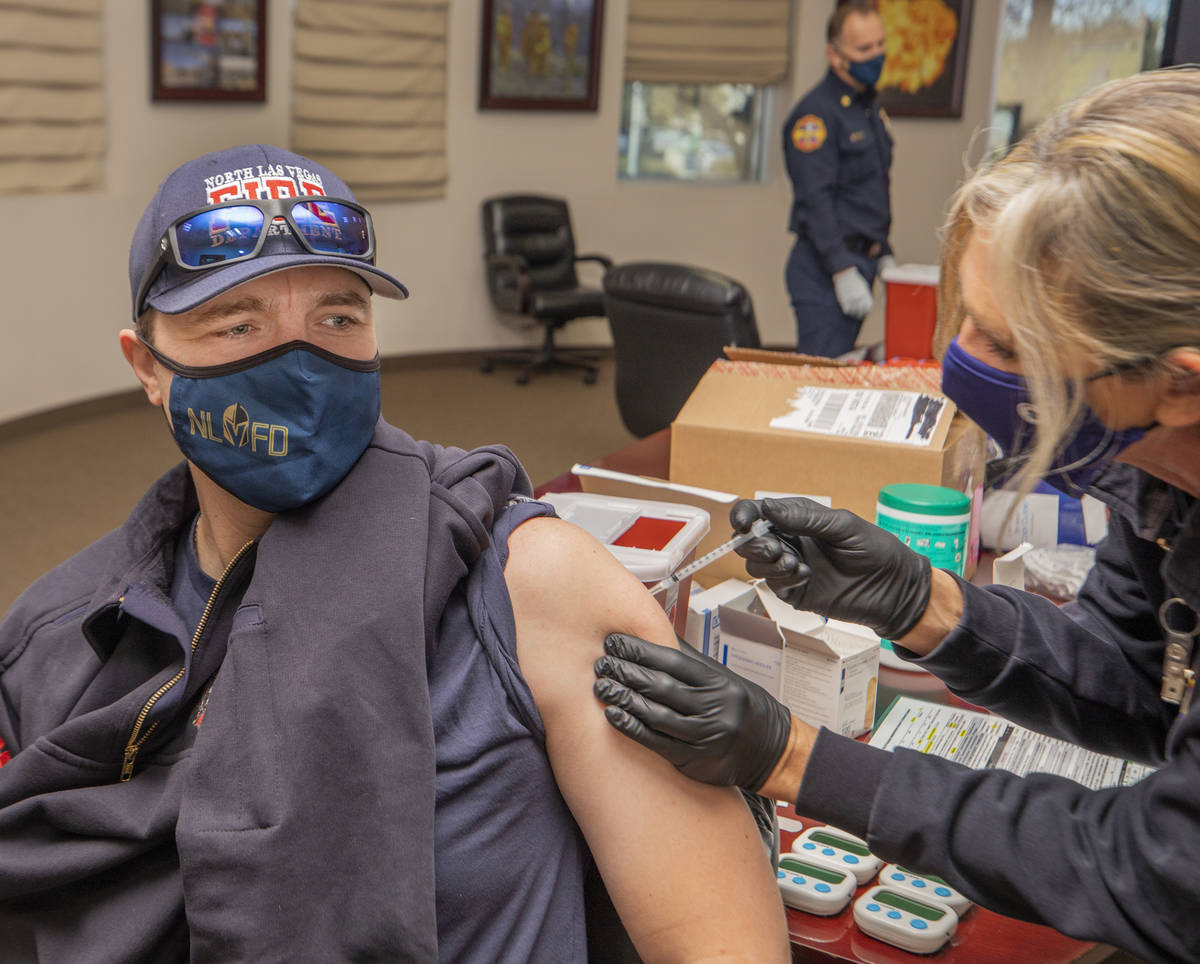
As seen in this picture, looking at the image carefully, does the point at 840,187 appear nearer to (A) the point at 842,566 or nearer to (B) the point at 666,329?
(B) the point at 666,329

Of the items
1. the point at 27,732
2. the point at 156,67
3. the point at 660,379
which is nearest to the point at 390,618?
the point at 27,732

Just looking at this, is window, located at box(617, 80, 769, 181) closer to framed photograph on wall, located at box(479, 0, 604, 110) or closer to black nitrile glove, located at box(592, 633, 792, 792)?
framed photograph on wall, located at box(479, 0, 604, 110)

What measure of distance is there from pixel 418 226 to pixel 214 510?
577 centimetres

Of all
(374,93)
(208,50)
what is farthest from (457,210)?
(208,50)

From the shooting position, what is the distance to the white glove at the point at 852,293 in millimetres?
4836

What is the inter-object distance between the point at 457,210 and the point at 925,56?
3.44 meters

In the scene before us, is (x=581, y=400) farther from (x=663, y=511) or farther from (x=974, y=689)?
(x=974, y=689)

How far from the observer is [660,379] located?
4.48 metres

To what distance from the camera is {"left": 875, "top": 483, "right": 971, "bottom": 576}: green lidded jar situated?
179 centimetres

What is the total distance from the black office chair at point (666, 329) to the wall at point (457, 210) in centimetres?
157

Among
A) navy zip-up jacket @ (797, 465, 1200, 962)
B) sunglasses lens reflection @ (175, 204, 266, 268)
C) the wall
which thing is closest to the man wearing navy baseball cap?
sunglasses lens reflection @ (175, 204, 266, 268)

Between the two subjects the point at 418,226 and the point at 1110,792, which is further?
the point at 418,226

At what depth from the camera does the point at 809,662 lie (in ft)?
5.02

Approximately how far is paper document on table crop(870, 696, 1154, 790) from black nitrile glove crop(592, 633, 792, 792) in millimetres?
363
